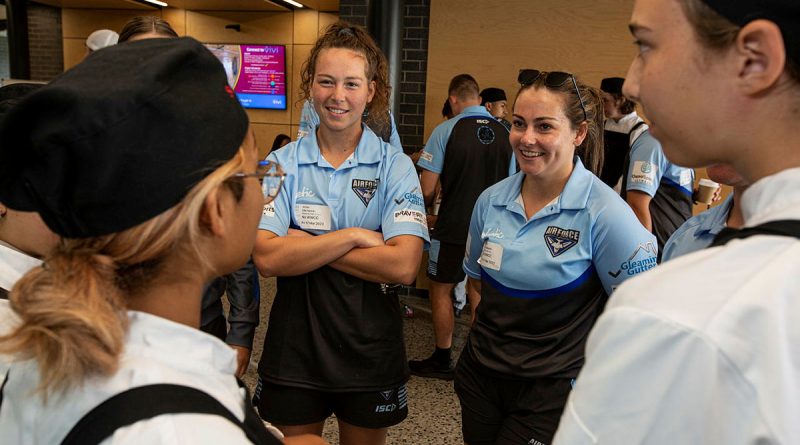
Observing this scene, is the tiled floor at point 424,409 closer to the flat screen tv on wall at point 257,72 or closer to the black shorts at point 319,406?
the black shorts at point 319,406

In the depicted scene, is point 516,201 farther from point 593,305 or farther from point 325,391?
point 325,391

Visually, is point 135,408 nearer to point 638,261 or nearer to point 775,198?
point 775,198

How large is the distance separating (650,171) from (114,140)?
11.1ft

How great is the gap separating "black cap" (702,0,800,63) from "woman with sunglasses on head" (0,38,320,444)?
0.64 m

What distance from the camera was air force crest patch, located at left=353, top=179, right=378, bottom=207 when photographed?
1955 mm

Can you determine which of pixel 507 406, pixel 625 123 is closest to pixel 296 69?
pixel 625 123

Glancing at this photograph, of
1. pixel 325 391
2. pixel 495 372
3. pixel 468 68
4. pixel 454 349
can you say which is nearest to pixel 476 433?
pixel 495 372

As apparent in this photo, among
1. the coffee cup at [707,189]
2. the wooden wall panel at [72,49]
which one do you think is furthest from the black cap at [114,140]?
the wooden wall panel at [72,49]

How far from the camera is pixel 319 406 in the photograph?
1.91 metres

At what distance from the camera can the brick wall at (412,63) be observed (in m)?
5.38

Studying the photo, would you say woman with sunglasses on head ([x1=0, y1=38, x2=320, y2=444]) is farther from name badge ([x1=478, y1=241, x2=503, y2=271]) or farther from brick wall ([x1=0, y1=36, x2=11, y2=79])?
brick wall ([x1=0, y1=36, x2=11, y2=79])

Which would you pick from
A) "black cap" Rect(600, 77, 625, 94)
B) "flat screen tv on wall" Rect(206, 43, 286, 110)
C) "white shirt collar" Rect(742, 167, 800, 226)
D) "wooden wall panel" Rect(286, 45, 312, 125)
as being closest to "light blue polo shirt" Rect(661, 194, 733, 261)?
"white shirt collar" Rect(742, 167, 800, 226)

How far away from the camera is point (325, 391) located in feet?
6.14

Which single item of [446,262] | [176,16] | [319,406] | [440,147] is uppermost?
[176,16]
